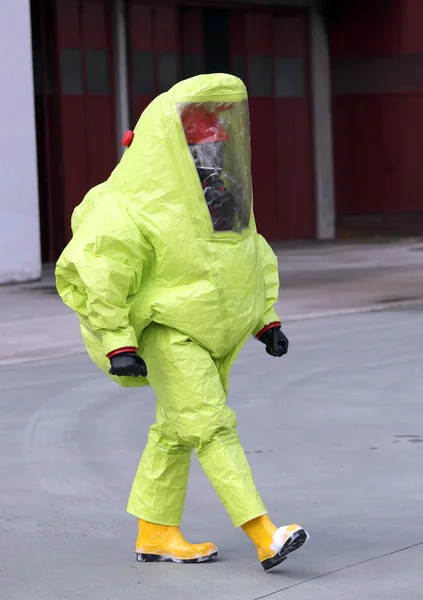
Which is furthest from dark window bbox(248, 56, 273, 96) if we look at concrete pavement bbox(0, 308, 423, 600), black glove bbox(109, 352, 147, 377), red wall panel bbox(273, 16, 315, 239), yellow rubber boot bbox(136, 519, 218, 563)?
black glove bbox(109, 352, 147, 377)

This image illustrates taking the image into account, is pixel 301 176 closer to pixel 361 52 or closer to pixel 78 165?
pixel 361 52

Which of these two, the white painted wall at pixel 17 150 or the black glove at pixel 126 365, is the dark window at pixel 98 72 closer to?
the white painted wall at pixel 17 150

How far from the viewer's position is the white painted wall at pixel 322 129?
2375 centimetres

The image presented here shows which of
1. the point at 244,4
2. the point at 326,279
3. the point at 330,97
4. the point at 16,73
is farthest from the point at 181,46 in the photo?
the point at 326,279

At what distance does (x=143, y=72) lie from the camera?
70.2 feet

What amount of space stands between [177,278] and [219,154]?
512 millimetres

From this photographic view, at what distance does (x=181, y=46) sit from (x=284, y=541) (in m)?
18.0

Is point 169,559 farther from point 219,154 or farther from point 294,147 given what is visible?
point 294,147

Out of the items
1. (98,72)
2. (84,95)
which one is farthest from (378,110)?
(84,95)

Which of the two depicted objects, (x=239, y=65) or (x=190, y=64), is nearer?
(x=190, y=64)

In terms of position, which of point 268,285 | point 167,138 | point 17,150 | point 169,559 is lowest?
point 169,559

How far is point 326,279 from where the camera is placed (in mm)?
16906

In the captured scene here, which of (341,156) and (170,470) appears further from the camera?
(341,156)

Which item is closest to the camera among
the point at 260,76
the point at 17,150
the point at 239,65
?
the point at 17,150
